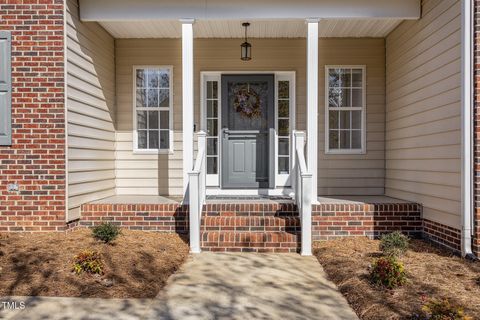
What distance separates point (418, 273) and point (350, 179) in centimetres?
334

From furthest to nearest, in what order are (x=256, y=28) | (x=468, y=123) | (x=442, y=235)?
1. (x=256, y=28)
2. (x=442, y=235)
3. (x=468, y=123)

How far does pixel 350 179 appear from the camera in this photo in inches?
302

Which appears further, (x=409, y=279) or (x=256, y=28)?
(x=256, y=28)

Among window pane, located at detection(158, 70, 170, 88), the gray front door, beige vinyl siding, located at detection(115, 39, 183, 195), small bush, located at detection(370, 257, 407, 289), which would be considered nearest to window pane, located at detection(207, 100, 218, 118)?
the gray front door

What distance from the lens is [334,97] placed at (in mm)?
7723

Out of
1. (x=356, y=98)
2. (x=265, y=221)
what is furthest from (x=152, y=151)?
(x=356, y=98)

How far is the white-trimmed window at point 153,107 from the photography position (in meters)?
7.75

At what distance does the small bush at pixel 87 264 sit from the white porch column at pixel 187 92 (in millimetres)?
2129

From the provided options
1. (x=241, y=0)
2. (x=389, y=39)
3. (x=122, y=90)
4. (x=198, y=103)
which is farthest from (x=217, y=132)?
(x=389, y=39)

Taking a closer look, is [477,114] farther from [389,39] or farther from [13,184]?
[13,184]

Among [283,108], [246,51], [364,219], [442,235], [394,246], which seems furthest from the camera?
[283,108]

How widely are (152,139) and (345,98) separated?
351 cm

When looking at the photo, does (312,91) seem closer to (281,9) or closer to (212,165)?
(281,9)

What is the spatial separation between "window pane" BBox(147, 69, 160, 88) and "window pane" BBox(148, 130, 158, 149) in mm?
818
